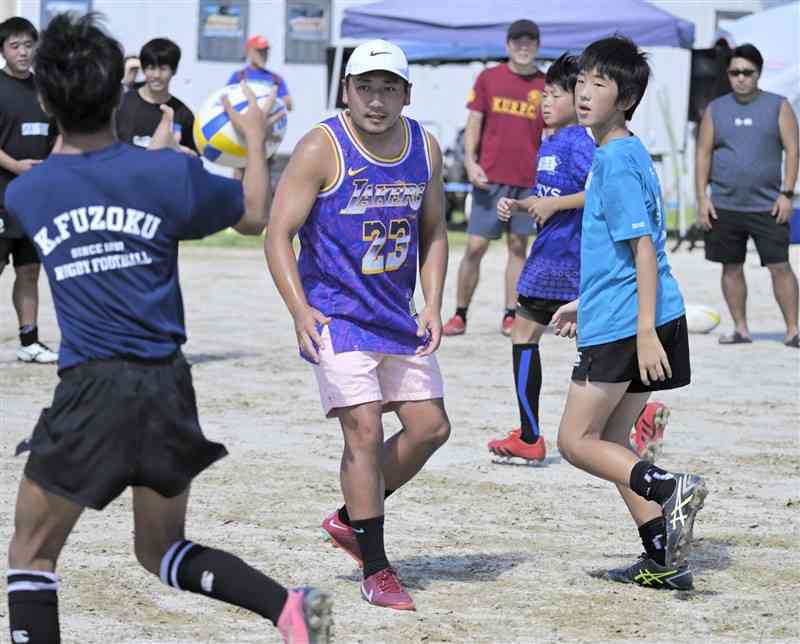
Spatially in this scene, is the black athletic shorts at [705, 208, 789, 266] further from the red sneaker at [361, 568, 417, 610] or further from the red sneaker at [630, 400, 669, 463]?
the red sneaker at [361, 568, 417, 610]

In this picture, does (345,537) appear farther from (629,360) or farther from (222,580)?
(222,580)

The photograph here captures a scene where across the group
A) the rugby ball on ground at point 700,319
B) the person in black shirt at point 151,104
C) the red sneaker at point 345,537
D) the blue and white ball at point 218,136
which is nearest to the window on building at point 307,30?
the rugby ball on ground at point 700,319

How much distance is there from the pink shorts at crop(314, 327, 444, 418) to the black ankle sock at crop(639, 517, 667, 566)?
838 mm

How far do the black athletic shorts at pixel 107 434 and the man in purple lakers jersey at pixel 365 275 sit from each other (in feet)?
3.88

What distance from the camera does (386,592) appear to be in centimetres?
512

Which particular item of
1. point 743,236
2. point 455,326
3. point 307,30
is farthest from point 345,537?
point 307,30

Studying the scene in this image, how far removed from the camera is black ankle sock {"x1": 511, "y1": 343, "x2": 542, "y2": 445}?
24.2ft

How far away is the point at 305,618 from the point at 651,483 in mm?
1633

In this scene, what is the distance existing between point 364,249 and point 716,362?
6314 mm

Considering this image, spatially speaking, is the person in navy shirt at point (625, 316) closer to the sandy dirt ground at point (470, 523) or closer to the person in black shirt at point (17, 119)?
the sandy dirt ground at point (470, 523)

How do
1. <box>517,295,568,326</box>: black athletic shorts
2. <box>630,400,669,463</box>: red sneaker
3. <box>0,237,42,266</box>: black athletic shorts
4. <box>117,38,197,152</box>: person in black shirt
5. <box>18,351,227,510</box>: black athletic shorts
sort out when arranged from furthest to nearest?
<box>117,38,197,152</box>: person in black shirt < <box>0,237,42,266</box>: black athletic shorts < <box>517,295,568,326</box>: black athletic shorts < <box>630,400,669,463</box>: red sneaker < <box>18,351,227,510</box>: black athletic shorts

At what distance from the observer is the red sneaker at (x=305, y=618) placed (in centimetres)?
395

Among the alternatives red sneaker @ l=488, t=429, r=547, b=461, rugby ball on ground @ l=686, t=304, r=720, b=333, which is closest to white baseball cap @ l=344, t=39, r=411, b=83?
red sneaker @ l=488, t=429, r=547, b=461

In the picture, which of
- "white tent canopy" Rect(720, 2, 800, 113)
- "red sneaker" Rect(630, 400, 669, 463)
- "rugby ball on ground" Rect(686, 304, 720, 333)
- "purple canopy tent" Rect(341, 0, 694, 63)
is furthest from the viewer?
"white tent canopy" Rect(720, 2, 800, 113)
